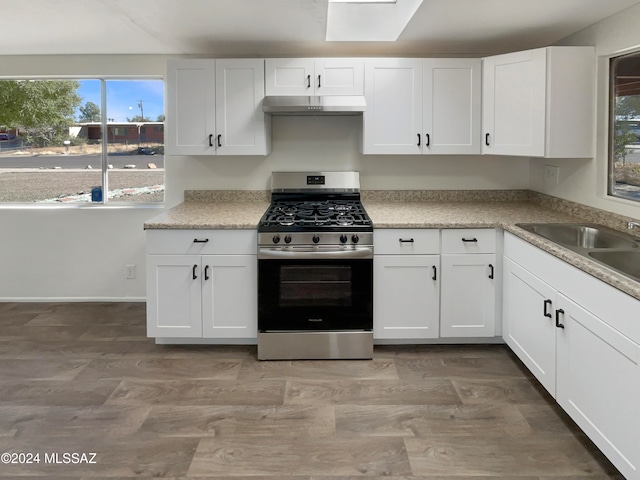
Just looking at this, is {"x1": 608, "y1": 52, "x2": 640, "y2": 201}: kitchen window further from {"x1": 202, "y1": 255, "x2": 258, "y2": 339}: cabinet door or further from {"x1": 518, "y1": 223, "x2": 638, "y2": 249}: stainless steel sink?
{"x1": 202, "y1": 255, "x2": 258, "y2": 339}: cabinet door

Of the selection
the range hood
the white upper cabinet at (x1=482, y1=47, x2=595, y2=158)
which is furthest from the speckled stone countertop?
the range hood

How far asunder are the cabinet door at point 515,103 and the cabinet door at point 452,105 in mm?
67

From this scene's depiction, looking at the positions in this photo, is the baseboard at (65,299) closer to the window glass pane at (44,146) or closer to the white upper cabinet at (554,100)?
the window glass pane at (44,146)

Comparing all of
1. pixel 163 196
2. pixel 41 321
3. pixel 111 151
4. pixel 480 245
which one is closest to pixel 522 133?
pixel 480 245

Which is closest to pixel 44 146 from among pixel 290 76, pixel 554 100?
pixel 290 76

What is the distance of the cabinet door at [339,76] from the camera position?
12.9 ft

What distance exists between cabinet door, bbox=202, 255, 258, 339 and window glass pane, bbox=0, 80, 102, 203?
176 cm

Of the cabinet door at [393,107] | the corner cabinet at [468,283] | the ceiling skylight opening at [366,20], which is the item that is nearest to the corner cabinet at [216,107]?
the ceiling skylight opening at [366,20]

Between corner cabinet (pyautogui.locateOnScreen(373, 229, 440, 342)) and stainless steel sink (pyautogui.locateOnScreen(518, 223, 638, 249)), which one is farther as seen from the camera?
corner cabinet (pyautogui.locateOnScreen(373, 229, 440, 342))

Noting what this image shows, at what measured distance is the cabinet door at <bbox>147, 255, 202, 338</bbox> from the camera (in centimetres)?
355

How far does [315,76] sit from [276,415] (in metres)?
2.30

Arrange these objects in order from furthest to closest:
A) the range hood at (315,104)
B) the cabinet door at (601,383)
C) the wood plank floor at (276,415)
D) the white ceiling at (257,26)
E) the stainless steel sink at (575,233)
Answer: the range hood at (315,104)
the stainless steel sink at (575,233)
the white ceiling at (257,26)
the wood plank floor at (276,415)
the cabinet door at (601,383)

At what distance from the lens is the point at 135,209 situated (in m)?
4.62

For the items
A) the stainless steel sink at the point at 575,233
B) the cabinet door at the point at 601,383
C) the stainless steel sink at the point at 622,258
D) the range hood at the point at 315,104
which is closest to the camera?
the cabinet door at the point at 601,383
